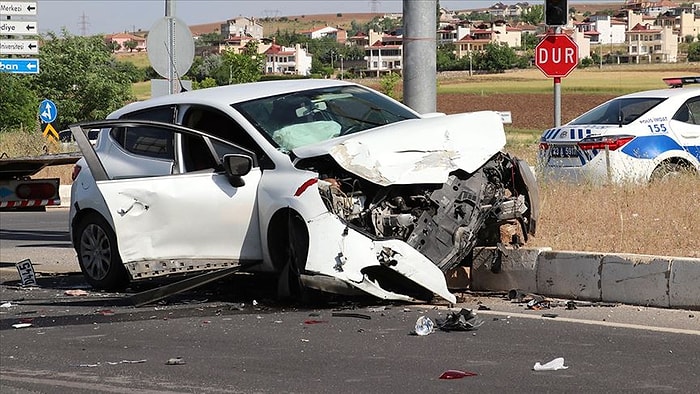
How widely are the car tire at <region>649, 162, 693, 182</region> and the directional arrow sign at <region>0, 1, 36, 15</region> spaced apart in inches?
688

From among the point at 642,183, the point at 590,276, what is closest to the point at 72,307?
the point at 590,276

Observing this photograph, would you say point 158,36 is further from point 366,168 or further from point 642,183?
point 366,168

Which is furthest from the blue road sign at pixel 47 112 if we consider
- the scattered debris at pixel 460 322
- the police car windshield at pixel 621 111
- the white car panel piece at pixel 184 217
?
the scattered debris at pixel 460 322

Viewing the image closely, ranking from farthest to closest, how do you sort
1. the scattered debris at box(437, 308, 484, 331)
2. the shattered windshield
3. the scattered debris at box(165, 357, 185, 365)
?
the shattered windshield < the scattered debris at box(437, 308, 484, 331) < the scattered debris at box(165, 357, 185, 365)

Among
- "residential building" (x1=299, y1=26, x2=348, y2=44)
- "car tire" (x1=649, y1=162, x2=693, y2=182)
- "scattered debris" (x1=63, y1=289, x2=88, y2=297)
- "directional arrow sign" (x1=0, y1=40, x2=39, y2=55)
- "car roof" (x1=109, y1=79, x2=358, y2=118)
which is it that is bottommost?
"scattered debris" (x1=63, y1=289, x2=88, y2=297)

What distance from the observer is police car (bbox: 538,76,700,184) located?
50.3 ft

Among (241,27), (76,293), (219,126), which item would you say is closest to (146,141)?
(219,126)

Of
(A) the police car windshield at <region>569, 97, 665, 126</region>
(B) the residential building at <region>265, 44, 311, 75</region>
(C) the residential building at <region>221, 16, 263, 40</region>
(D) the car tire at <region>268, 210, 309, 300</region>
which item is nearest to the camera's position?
(D) the car tire at <region>268, 210, 309, 300</region>

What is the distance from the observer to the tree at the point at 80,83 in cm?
6112

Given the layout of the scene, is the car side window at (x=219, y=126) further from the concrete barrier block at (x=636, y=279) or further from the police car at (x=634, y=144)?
the police car at (x=634, y=144)

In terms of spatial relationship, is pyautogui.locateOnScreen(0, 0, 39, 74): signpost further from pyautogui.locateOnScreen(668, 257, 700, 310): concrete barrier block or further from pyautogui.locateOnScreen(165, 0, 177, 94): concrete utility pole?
pyautogui.locateOnScreen(668, 257, 700, 310): concrete barrier block

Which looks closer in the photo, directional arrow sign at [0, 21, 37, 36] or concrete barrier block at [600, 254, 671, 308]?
concrete barrier block at [600, 254, 671, 308]

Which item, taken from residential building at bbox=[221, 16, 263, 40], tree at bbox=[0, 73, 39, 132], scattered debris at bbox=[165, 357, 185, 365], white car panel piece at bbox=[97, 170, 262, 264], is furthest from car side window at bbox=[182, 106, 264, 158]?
residential building at bbox=[221, 16, 263, 40]

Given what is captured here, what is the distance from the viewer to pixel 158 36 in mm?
16438
